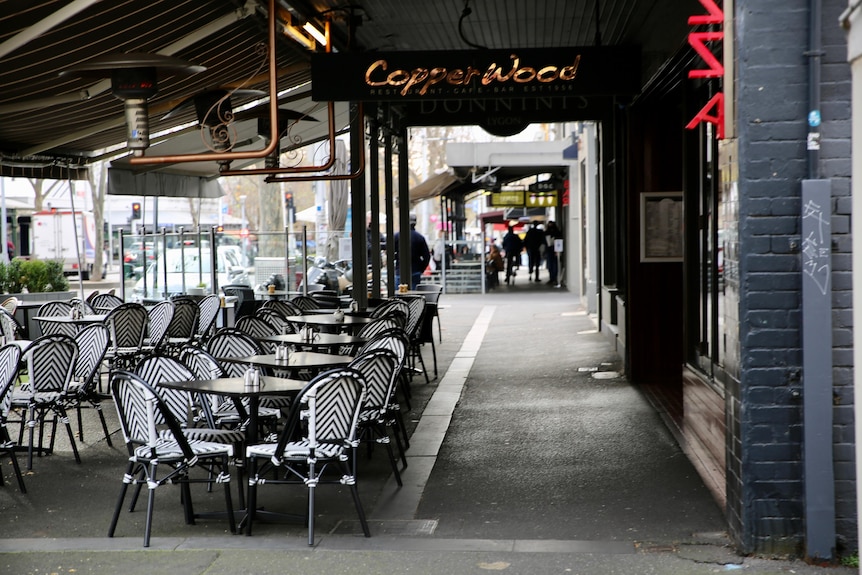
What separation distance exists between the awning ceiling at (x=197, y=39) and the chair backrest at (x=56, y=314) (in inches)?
66.4

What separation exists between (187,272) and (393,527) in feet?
40.5

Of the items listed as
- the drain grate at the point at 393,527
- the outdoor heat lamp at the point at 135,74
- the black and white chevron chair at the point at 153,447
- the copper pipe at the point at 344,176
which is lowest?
the drain grate at the point at 393,527

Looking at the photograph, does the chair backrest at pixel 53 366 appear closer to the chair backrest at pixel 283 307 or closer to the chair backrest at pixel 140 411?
the chair backrest at pixel 140 411

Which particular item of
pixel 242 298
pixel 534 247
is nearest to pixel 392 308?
pixel 242 298

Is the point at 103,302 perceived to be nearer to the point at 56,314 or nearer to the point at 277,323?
the point at 56,314

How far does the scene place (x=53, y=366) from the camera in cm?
848

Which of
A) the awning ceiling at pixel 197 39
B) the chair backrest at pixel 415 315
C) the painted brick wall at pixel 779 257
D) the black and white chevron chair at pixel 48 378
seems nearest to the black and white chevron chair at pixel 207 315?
the awning ceiling at pixel 197 39

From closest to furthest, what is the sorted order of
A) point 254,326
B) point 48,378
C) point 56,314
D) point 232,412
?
point 232,412
point 48,378
point 254,326
point 56,314

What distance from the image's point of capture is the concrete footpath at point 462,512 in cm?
548

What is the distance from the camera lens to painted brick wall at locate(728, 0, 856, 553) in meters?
5.27

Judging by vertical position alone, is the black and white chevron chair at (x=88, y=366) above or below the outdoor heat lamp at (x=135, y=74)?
below

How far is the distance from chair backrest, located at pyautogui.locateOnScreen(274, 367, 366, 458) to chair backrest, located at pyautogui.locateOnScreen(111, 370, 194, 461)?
614 millimetres

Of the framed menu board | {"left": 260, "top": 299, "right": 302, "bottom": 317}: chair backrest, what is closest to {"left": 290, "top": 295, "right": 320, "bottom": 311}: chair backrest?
{"left": 260, "top": 299, "right": 302, "bottom": 317}: chair backrest

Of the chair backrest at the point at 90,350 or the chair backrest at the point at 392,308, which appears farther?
the chair backrest at the point at 392,308
